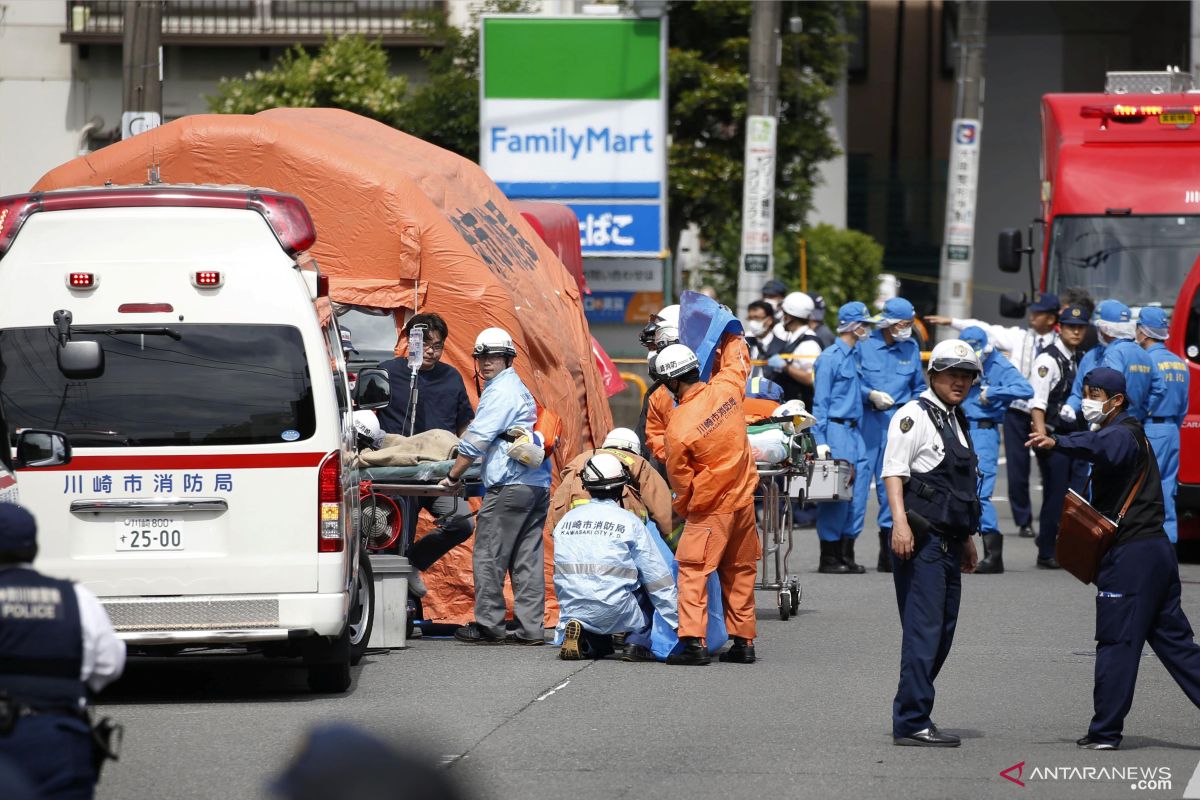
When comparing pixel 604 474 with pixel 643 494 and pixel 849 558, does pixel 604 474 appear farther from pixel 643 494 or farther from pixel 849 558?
pixel 849 558

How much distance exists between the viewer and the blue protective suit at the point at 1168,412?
44.6 feet

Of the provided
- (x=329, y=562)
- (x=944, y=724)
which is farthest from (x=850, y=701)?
(x=329, y=562)

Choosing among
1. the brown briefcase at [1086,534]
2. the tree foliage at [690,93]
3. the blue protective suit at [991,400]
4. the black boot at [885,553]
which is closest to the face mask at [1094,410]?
the brown briefcase at [1086,534]

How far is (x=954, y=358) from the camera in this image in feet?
27.7

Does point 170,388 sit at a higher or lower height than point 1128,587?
higher

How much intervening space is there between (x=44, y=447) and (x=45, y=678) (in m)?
2.67

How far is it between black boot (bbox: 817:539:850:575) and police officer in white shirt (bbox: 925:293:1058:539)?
1776 mm

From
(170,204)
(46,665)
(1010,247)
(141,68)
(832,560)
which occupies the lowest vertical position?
(832,560)

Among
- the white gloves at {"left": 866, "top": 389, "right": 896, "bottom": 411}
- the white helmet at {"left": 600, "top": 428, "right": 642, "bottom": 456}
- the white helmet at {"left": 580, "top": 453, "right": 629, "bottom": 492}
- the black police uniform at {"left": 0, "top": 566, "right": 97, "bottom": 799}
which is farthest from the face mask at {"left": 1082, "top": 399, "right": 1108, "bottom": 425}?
the white gloves at {"left": 866, "top": 389, "right": 896, "bottom": 411}

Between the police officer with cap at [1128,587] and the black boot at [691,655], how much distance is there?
2748mm

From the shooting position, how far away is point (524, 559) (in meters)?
11.5

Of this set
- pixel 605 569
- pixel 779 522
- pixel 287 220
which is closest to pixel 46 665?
pixel 287 220

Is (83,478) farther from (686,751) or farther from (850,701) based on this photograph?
(850,701)

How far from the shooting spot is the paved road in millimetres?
7598
